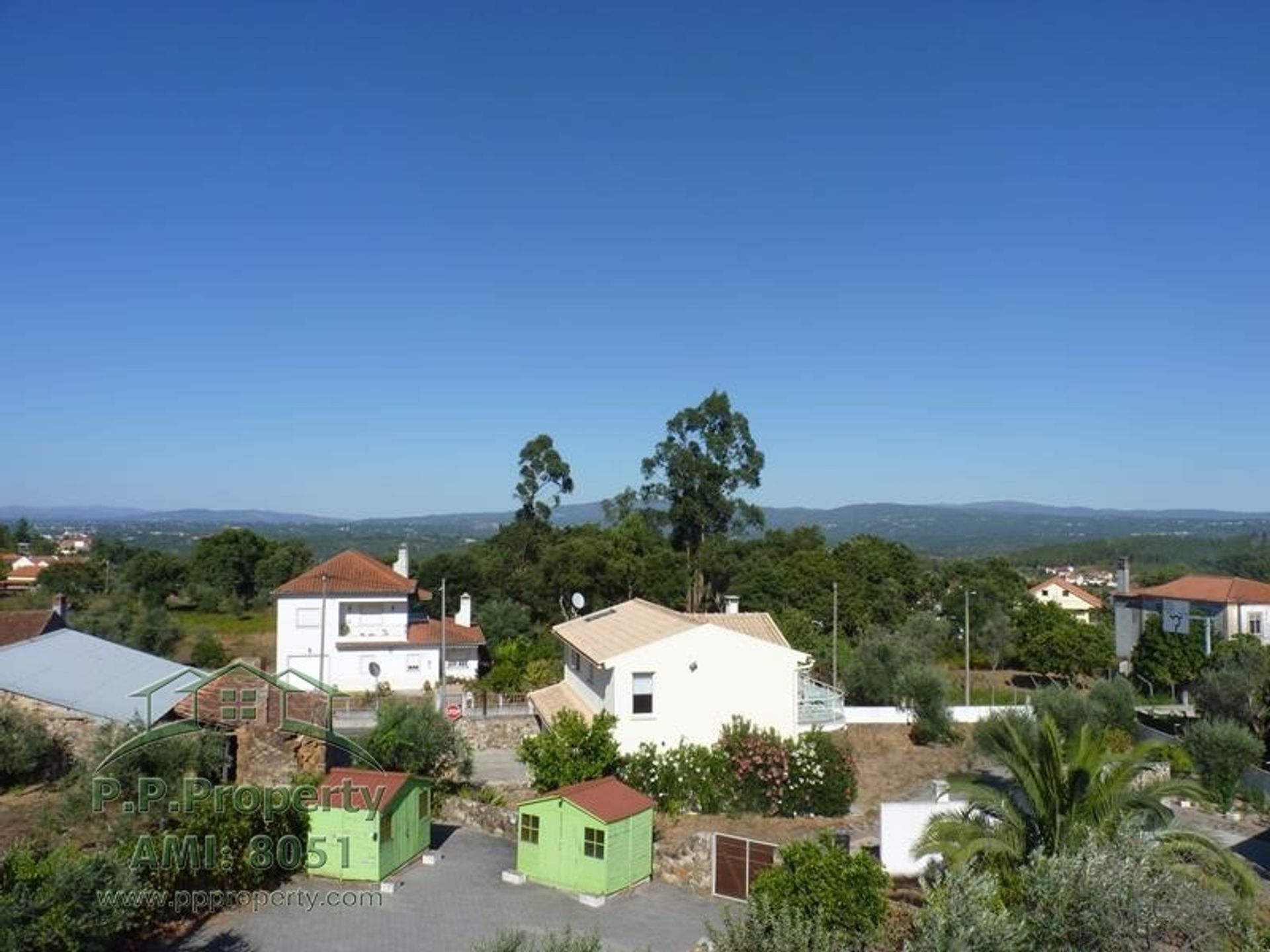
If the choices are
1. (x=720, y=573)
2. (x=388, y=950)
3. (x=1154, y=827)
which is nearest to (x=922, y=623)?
(x=720, y=573)

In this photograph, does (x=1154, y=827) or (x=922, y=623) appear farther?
(x=922, y=623)

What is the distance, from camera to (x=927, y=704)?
30.0 m

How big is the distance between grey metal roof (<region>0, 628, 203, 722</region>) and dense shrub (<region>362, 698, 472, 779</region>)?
431 centimetres

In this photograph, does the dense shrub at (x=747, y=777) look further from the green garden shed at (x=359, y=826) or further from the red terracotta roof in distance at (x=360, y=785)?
the red terracotta roof in distance at (x=360, y=785)

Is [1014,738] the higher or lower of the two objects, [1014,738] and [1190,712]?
the higher

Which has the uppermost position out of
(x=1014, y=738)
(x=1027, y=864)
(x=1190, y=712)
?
(x=1014, y=738)

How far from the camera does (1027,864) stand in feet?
42.8

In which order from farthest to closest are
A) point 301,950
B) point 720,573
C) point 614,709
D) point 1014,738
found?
1. point 720,573
2. point 614,709
3. point 1014,738
4. point 301,950

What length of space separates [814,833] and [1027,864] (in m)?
7.70

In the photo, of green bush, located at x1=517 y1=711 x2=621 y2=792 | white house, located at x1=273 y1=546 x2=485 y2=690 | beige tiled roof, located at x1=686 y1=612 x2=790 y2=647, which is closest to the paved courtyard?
green bush, located at x1=517 y1=711 x2=621 y2=792

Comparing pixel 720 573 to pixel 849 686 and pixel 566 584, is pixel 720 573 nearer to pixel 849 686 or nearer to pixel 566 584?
pixel 566 584

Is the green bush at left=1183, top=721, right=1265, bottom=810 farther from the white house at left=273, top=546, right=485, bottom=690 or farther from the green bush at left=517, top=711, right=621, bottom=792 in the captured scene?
the white house at left=273, top=546, right=485, bottom=690

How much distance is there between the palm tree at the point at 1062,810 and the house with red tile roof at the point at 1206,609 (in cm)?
3581

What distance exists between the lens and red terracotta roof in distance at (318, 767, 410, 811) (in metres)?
16.1
